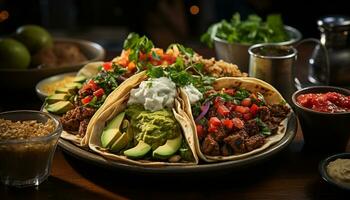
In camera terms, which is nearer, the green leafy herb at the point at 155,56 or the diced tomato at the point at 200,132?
the diced tomato at the point at 200,132

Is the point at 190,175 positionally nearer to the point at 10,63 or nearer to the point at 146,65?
the point at 146,65

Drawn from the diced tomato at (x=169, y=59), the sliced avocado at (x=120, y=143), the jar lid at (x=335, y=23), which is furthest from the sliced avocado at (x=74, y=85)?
the jar lid at (x=335, y=23)

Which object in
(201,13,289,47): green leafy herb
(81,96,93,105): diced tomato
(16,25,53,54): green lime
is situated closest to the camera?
(81,96,93,105): diced tomato

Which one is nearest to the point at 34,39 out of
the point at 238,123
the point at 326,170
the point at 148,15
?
the point at 238,123

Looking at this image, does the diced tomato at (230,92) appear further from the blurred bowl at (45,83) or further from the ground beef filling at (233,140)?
the blurred bowl at (45,83)

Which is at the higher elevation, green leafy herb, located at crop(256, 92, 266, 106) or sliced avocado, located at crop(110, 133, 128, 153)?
green leafy herb, located at crop(256, 92, 266, 106)

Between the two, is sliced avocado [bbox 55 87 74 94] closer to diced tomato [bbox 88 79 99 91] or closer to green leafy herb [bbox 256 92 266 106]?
diced tomato [bbox 88 79 99 91]

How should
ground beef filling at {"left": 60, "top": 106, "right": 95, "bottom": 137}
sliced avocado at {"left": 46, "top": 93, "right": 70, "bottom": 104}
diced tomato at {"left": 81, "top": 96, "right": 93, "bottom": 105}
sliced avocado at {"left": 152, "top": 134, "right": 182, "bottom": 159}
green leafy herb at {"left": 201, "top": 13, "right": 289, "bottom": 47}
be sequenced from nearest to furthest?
sliced avocado at {"left": 152, "top": 134, "right": 182, "bottom": 159} → ground beef filling at {"left": 60, "top": 106, "right": 95, "bottom": 137} → diced tomato at {"left": 81, "top": 96, "right": 93, "bottom": 105} → sliced avocado at {"left": 46, "top": 93, "right": 70, "bottom": 104} → green leafy herb at {"left": 201, "top": 13, "right": 289, "bottom": 47}

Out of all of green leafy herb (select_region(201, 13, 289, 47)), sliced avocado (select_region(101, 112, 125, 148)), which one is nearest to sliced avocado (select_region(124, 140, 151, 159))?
sliced avocado (select_region(101, 112, 125, 148))
